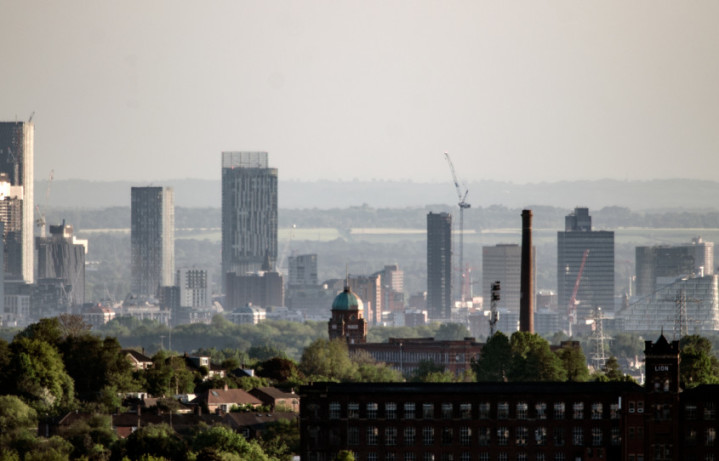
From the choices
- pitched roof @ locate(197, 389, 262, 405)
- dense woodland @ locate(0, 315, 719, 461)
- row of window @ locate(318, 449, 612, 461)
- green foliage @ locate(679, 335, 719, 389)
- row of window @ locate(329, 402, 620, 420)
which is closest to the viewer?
dense woodland @ locate(0, 315, 719, 461)

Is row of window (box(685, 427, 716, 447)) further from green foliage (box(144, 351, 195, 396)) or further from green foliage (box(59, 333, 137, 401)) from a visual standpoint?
green foliage (box(144, 351, 195, 396))

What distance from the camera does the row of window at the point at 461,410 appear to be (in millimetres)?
143125

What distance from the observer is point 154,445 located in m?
142

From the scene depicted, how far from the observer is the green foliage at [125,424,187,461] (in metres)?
140

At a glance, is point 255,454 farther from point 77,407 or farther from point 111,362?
point 111,362

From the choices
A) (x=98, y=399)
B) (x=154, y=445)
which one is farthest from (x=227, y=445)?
(x=98, y=399)

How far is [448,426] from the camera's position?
5659 inches

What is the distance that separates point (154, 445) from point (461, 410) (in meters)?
20.7

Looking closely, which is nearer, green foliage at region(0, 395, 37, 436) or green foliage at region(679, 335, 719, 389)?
green foliage at region(0, 395, 37, 436)

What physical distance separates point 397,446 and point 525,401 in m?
9.17

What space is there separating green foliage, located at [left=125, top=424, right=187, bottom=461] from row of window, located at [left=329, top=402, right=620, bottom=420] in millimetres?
A: 10479

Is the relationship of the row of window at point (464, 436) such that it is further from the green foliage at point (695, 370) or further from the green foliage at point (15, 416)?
the green foliage at point (695, 370)

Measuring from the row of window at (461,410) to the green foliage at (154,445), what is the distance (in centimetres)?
1048

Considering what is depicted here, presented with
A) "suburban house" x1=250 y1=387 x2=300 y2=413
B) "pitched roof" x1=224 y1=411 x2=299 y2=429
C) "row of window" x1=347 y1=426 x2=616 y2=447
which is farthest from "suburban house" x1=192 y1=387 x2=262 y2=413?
"row of window" x1=347 y1=426 x2=616 y2=447
